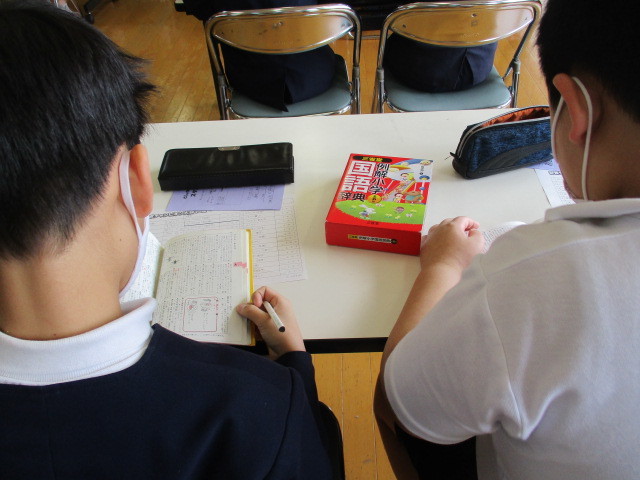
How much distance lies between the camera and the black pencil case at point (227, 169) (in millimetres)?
1074

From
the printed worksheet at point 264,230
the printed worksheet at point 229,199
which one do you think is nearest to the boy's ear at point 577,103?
A: the printed worksheet at point 264,230

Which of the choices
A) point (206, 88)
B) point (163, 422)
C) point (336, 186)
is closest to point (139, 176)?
point (163, 422)

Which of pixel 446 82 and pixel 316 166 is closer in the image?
pixel 316 166

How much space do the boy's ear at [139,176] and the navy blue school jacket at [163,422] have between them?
17 cm

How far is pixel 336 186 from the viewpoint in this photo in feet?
3.54

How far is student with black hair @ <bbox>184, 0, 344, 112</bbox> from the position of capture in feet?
5.60

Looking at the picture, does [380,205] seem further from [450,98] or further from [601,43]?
[450,98]

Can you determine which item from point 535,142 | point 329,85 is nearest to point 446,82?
point 329,85

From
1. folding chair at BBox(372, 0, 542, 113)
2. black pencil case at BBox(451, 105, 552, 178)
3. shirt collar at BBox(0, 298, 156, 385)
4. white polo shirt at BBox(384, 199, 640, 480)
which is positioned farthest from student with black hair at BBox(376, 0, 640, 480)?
folding chair at BBox(372, 0, 542, 113)

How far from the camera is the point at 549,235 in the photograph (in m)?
0.45

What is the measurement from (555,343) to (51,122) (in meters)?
0.50

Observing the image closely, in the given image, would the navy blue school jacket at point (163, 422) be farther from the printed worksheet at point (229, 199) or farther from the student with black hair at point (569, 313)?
the printed worksheet at point (229, 199)

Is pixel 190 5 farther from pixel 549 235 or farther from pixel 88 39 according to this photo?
pixel 549 235

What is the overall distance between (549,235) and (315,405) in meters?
0.47
